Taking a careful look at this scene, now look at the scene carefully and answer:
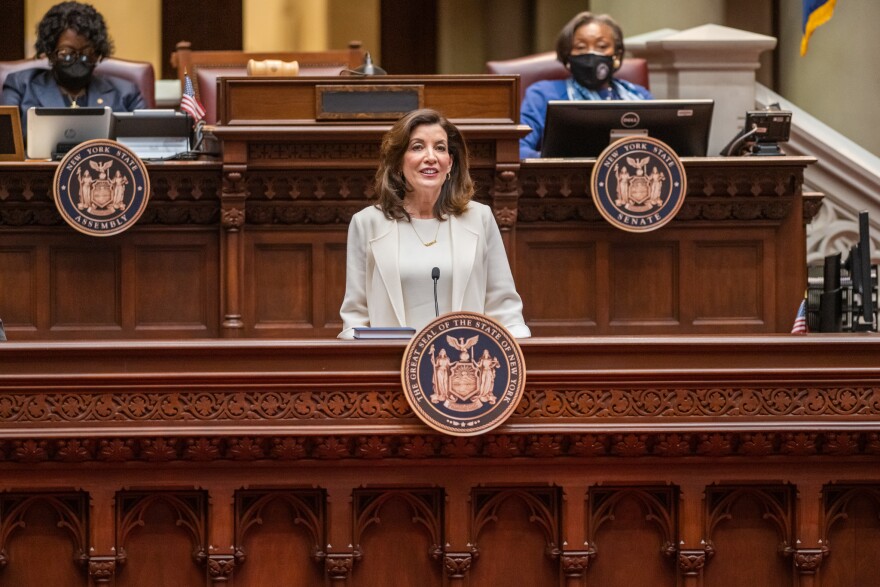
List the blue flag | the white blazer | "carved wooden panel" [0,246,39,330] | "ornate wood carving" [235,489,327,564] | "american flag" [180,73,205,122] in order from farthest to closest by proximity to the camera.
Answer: the blue flag, "american flag" [180,73,205,122], "carved wooden panel" [0,246,39,330], the white blazer, "ornate wood carving" [235,489,327,564]

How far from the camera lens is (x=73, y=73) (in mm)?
7023

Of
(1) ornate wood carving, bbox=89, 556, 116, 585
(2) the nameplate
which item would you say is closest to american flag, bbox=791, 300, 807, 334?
(2) the nameplate

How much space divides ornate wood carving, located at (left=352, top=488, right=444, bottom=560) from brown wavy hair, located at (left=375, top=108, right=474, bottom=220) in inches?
55.4

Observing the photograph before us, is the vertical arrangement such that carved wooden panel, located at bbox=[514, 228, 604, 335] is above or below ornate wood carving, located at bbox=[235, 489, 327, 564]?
above

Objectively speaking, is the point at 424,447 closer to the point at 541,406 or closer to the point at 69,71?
the point at 541,406

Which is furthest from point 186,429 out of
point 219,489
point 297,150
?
point 297,150

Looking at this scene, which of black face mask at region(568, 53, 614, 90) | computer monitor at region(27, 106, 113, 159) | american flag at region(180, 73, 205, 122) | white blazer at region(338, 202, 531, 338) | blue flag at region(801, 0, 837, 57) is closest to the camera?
white blazer at region(338, 202, 531, 338)

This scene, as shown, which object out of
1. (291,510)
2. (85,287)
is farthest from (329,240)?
(291,510)

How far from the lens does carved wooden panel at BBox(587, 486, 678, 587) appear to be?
3.30 metres

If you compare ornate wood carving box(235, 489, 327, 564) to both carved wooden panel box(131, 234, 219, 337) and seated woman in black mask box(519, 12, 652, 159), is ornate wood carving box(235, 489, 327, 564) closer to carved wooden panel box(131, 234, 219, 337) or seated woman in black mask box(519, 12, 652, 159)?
carved wooden panel box(131, 234, 219, 337)

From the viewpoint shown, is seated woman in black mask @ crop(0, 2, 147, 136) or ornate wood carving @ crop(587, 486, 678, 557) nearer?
ornate wood carving @ crop(587, 486, 678, 557)

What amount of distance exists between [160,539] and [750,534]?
1.47 m

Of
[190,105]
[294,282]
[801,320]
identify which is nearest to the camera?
[801,320]

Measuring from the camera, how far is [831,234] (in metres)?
7.88
